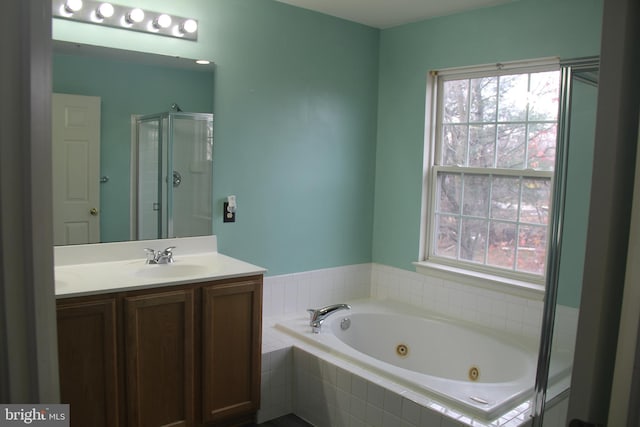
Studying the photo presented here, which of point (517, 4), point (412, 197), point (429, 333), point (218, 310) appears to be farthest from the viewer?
point (412, 197)

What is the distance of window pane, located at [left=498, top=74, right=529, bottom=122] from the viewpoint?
133 inches

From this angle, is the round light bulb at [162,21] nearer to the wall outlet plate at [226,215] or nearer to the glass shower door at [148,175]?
the glass shower door at [148,175]

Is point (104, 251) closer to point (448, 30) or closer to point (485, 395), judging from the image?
point (485, 395)

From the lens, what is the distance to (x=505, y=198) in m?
3.49

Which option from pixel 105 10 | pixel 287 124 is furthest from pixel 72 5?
pixel 287 124

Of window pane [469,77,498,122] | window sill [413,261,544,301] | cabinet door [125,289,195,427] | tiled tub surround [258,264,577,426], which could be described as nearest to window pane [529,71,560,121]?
window pane [469,77,498,122]

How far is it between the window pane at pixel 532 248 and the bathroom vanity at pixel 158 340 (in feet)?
5.55

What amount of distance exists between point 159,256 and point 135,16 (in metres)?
1.31

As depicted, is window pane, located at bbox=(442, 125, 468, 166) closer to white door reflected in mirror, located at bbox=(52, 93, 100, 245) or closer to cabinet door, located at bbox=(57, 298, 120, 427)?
white door reflected in mirror, located at bbox=(52, 93, 100, 245)

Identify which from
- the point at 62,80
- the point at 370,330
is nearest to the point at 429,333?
the point at 370,330

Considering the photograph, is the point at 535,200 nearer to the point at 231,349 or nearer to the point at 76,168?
the point at 231,349

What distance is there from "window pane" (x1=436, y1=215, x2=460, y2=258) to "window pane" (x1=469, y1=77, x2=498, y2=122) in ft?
2.36

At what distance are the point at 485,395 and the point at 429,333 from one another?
1.07m

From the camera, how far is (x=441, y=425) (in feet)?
7.95
